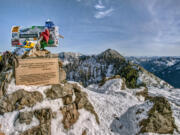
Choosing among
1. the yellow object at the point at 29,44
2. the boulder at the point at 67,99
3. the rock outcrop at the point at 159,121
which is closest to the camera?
the rock outcrop at the point at 159,121

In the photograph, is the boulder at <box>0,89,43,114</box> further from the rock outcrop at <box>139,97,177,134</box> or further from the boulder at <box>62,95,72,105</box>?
the rock outcrop at <box>139,97,177,134</box>

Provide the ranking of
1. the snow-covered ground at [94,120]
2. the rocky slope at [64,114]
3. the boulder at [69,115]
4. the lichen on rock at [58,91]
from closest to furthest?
the snow-covered ground at [94,120]
the rocky slope at [64,114]
the boulder at [69,115]
the lichen on rock at [58,91]

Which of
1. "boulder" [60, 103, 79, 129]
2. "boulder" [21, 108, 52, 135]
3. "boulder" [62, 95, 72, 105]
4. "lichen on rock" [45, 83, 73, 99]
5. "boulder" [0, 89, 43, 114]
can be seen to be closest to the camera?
"boulder" [21, 108, 52, 135]

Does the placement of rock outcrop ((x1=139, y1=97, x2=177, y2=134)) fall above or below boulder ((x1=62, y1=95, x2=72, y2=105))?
below

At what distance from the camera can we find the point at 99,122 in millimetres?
11578

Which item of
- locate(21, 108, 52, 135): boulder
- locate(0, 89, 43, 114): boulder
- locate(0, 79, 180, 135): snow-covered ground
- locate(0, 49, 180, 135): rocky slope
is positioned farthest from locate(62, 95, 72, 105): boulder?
locate(0, 89, 43, 114): boulder

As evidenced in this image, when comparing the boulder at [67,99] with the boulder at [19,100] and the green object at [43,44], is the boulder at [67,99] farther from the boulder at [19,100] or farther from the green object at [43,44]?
the green object at [43,44]

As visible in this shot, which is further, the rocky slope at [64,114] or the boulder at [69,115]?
the boulder at [69,115]

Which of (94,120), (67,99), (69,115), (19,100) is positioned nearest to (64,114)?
(69,115)

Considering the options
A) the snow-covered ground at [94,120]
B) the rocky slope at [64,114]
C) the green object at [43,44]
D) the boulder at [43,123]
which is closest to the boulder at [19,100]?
the rocky slope at [64,114]

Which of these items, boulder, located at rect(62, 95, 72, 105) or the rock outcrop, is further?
boulder, located at rect(62, 95, 72, 105)

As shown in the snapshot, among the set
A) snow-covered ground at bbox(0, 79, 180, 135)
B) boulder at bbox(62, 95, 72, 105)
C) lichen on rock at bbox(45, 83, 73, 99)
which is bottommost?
snow-covered ground at bbox(0, 79, 180, 135)

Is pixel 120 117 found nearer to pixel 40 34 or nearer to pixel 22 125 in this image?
pixel 22 125

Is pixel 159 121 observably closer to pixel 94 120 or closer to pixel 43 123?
pixel 94 120
